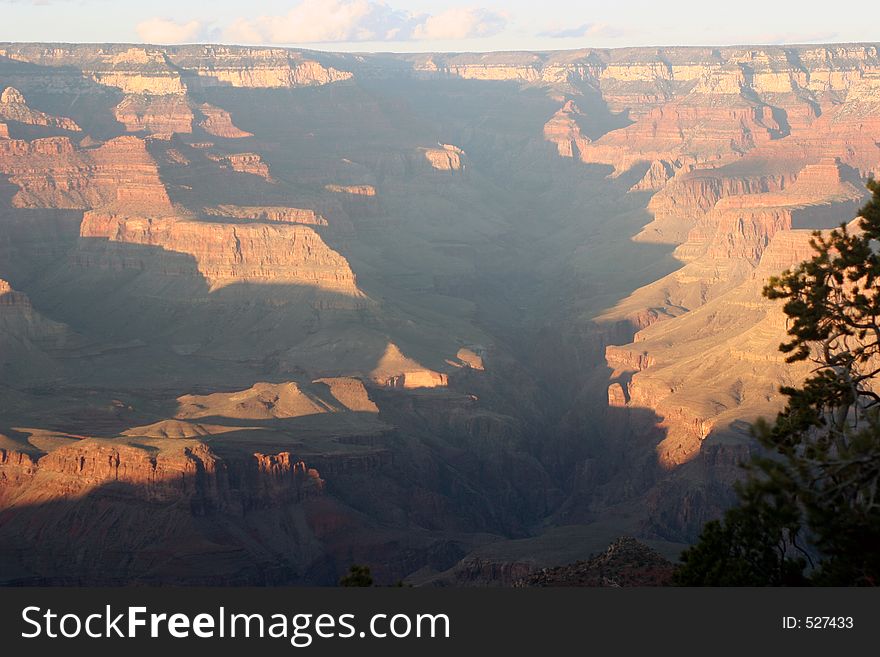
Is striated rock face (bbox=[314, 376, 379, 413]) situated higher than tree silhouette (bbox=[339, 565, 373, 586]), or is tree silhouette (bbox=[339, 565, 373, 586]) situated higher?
striated rock face (bbox=[314, 376, 379, 413])

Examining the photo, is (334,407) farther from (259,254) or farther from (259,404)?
(259,254)

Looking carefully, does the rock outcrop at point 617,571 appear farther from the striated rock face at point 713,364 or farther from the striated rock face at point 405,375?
the striated rock face at point 405,375

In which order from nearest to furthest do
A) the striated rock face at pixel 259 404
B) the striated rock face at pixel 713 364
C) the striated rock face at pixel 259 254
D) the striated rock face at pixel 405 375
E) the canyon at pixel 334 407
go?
the canyon at pixel 334 407 < the striated rock face at pixel 259 404 < the striated rock face at pixel 713 364 < the striated rock face at pixel 405 375 < the striated rock face at pixel 259 254

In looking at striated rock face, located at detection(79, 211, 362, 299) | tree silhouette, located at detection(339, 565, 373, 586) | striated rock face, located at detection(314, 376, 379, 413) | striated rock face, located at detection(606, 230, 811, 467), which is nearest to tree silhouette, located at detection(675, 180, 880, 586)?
tree silhouette, located at detection(339, 565, 373, 586)

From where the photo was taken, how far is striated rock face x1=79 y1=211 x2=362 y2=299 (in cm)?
16962

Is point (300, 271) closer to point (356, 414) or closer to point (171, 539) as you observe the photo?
point (356, 414)

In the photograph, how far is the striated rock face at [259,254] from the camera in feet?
557

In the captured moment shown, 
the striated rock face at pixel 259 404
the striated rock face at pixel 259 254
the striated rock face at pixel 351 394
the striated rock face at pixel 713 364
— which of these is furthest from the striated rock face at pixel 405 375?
the striated rock face at pixel 259 254

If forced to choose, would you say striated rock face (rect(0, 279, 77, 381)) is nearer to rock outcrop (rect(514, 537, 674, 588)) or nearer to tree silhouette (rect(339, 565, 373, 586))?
rock outcrop (rect(514, 537, 674, 588))

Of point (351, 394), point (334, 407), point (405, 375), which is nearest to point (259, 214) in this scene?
point (405, 375)

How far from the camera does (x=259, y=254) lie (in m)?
173

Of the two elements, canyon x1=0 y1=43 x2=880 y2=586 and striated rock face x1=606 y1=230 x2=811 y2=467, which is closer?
canyon x1=0 y1=43 x2=880 y2=586

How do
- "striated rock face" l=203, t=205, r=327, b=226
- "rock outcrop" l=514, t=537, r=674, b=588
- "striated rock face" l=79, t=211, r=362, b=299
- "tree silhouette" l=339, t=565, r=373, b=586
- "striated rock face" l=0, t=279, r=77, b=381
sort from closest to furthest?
"tree silhouette" l=339, t=565, r=373, b=586 < "rock outcrop" l=514, t=537, r=674, b=588 < "striated rock face" l=0, t=279, r=77, b=381 < "striated rock face" l=79, t=211, r=362, b=299 < "striated rock face" l=203, t=205, r=327, b=226

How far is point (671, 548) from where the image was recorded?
83.6m
